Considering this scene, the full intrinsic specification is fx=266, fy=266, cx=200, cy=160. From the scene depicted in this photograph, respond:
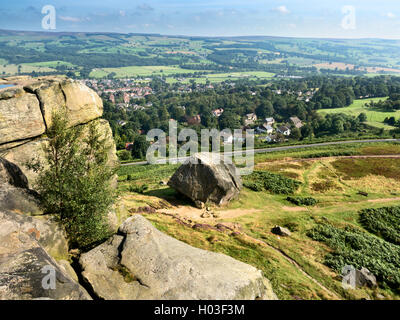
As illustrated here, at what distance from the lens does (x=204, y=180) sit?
36.4 meters

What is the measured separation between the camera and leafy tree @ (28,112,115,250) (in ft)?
52.4

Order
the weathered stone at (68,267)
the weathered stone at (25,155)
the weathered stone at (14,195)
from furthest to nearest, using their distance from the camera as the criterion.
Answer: the weathered stone at (25,155), the weathered stone at (14,195), the weathered stone at (68,267)

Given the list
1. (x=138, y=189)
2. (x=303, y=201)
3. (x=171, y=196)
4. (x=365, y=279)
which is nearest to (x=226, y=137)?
(x=138, y=189)

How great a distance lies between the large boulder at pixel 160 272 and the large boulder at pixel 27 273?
7.42ft

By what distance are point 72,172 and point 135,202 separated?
19.8m

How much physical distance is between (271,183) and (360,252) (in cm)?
2175

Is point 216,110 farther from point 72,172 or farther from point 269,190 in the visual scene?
point 72,172

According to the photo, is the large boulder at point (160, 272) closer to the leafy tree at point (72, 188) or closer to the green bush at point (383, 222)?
the leafy tree at point (72, 188)

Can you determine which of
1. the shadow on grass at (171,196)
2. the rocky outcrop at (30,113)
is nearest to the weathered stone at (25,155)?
the rocky outcrop at (30,113)

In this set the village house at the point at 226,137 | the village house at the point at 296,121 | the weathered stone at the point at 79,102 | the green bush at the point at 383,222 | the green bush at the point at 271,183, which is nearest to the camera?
the weathered stone at the point at 79,102

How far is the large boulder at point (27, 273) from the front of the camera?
10062 mm

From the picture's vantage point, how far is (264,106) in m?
175

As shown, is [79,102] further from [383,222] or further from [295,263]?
[383,222]
